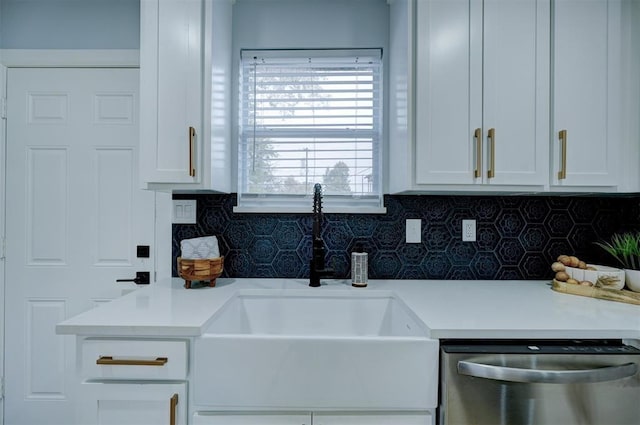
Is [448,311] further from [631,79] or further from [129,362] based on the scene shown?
[631,79]

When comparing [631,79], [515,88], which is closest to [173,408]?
[515,88]

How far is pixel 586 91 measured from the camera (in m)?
1.52

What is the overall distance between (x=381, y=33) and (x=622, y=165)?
4.25 ft

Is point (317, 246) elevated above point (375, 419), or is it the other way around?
point (317, 246)

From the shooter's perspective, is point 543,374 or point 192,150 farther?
point 192,150

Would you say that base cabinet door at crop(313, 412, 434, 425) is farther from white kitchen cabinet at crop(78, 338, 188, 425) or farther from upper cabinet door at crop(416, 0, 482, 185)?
upper cabinet door at crop(416, 0, 482, 185)

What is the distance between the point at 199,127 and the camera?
1.50m

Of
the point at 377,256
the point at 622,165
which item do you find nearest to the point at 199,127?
the point at 377,256

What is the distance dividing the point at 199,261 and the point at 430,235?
1.17 metres

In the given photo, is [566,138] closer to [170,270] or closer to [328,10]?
[328,10]

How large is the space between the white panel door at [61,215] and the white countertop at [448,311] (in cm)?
52

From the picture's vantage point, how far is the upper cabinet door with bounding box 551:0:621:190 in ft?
4.98

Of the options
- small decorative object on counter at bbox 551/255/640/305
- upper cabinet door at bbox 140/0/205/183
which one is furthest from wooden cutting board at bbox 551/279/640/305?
upper cabinet door at bbox 140/0/205/183

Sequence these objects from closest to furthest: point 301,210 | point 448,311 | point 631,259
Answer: point 448,311
point 631,259
point 301,210
